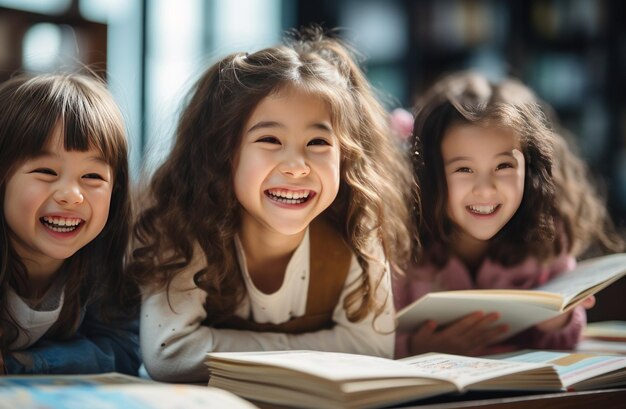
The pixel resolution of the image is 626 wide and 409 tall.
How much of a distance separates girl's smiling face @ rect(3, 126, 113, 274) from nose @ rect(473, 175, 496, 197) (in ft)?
1.68

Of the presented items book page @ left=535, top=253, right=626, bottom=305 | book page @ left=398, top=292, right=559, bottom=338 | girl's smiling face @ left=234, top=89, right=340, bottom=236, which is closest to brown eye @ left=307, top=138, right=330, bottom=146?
girl's smiling face @ left=234, top=89, right=340, bottom=236

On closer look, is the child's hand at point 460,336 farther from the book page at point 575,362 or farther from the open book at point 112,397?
the open book at point 112,397

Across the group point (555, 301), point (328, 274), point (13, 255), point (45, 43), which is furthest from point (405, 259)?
point (45, 43)

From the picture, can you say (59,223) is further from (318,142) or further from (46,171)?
(318,142)

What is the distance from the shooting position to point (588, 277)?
1076 millimetres

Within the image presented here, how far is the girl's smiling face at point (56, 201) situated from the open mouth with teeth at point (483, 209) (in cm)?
51

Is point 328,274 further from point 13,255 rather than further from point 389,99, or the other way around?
point 13,255

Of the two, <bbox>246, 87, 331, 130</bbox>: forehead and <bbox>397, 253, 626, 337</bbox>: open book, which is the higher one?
<bbox>246, 87, 331, 130</bbox>: forehead

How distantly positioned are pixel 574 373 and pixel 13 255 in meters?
0.74

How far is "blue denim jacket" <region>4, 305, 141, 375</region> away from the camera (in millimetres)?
976

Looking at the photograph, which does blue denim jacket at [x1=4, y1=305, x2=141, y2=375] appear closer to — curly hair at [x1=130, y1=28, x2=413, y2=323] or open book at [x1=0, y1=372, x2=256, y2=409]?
curly hair at [x1=130, y1=28, x2=413, y2=323]

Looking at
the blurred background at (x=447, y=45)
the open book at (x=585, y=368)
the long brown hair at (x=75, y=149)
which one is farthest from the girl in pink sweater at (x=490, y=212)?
the blurred background at (x=447, y=45)

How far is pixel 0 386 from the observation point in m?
0.69

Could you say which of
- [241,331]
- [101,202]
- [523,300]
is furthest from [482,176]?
[101,202]
